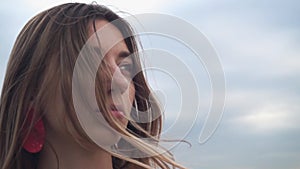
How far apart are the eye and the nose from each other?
48 mm

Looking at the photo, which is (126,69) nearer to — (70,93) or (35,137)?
(70,93)

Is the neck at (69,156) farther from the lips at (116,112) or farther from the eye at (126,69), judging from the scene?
the eye at (126,69)

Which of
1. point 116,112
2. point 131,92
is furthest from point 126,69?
point 116,112

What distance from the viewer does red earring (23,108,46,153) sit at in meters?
1.63

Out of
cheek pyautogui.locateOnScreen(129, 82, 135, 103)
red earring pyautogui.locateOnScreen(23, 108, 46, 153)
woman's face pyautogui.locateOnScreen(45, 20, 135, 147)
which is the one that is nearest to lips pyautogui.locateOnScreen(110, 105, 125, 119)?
woman's face pyautogui.locateOnScreen(45, 20, 135, 147)

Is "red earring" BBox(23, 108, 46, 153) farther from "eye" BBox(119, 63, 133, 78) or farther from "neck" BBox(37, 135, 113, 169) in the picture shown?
"eye" BBox(119, 63, 133, 78)

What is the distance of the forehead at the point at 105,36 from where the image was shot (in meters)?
1.61

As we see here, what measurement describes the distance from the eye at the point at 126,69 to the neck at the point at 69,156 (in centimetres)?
27

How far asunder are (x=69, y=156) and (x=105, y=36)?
16.6 inches

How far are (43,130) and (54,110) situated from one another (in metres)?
0.08

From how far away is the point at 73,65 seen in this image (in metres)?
1.59

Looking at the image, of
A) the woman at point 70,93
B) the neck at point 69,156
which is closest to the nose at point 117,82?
the woman at point 70,93

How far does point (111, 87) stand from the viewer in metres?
1.57

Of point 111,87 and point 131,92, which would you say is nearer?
point 111,87
